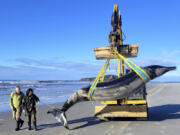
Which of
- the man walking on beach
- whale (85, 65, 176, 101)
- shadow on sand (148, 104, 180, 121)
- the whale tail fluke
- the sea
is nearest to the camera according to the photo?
whale (85, 65, 176, 101)

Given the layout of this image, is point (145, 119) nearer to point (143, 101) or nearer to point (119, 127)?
point (143, 101)

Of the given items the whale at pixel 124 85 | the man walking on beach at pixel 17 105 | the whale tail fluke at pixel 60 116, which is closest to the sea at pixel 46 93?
the man walking on beach at pixel 17 105

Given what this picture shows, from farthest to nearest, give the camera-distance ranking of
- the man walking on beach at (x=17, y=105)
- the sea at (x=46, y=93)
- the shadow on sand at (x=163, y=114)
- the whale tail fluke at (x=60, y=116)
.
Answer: the sea at (x=46, y=93) < the shadow on sand at (x=163, y=114) < the man walking on beach at (x=17, y=105) < the whale tail fluke at (x=60, y=116)

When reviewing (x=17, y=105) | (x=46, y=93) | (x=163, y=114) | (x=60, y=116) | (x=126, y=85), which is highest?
(x=126, y=85)

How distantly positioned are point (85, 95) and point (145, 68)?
7.65 feet

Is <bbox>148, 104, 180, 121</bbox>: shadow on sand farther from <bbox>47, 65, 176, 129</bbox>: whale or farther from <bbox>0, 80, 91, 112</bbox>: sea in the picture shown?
<bbox>0, 80, 91, 112</bbox>: sea

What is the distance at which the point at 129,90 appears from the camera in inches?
260

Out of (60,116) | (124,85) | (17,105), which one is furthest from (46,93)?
(124,85)

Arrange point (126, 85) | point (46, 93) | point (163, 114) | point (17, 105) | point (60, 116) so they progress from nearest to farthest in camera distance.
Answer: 1. point (126, 85)
2. point (60, 116)
3. point (17, 105)
4. point (163, 114)
5. point (46, 93)

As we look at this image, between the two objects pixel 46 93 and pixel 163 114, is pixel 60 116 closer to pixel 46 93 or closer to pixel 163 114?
pixel 163 114

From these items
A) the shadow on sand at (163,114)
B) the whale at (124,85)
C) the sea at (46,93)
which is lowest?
the shadow on sand at (163,114)

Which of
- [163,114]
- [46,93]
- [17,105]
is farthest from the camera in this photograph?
[46,93]

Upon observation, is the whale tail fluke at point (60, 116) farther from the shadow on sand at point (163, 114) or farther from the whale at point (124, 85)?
the shadow on sand at point (163, 114)

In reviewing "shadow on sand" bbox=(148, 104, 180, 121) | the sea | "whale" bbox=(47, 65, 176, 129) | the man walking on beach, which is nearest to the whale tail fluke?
the man walking on beach
